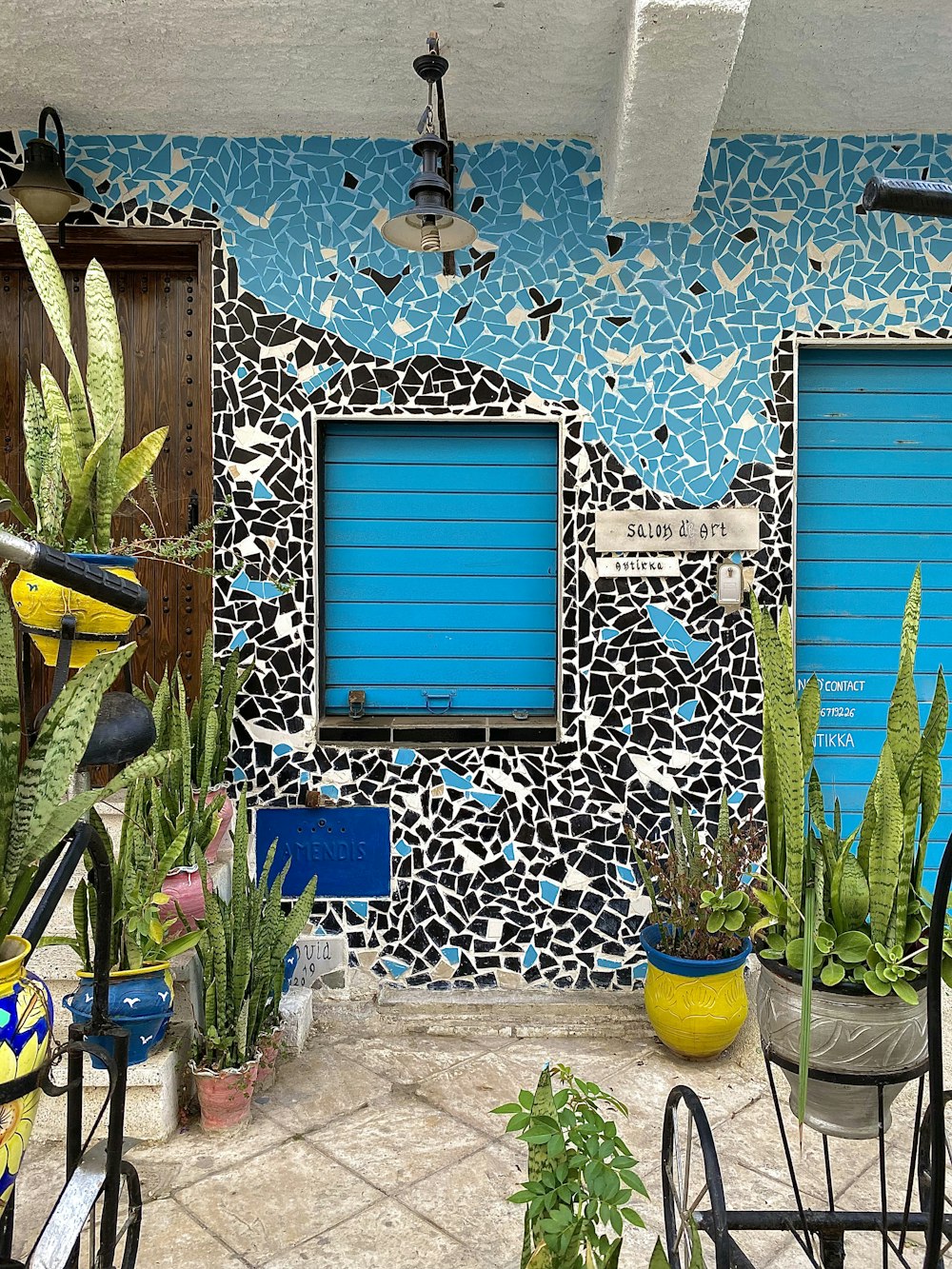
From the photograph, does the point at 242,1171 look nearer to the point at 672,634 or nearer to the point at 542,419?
the point at 672,634

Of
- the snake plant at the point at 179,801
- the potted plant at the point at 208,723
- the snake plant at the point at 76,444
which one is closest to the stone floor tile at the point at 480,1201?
the snake plant at the point at 179,801

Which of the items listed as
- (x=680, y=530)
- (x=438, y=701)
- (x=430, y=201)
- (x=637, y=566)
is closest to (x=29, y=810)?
(x=430, y=201)

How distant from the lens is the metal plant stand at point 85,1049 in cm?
130

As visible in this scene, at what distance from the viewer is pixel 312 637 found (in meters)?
3.88

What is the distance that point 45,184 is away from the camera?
3.52 m

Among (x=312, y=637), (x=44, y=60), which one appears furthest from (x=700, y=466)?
(x=44, y=60)

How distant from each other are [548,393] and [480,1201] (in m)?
2.86

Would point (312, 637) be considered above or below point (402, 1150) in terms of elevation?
above

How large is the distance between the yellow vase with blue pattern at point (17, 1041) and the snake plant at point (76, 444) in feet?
4.14

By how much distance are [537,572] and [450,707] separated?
68 centimetres

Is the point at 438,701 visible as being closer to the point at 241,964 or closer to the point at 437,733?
the point at 437,733

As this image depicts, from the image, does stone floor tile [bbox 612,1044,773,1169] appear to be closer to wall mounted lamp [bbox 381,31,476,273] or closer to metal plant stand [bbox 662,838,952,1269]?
metal plant stand [bbox 662,838,952,1269]

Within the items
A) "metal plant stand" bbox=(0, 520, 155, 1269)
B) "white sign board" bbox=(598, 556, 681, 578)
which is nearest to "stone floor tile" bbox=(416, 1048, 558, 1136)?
"metal plant stand" bbox=(0, 520, 155, 1269)

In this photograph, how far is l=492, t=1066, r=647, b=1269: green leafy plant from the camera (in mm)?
1593
